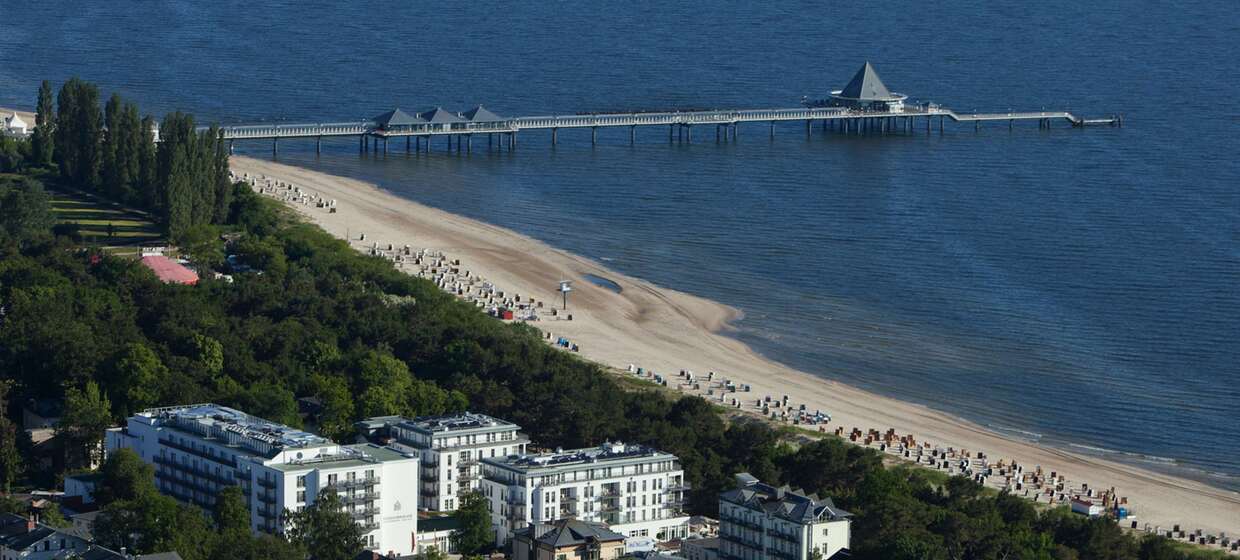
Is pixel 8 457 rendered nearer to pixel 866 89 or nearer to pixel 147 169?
pixel 147 169

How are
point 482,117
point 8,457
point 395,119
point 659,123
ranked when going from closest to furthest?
point 8,457, point 395,119, point 482,117, point 659,123

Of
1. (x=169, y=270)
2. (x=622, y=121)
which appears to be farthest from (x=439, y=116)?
(x=169, y=270)

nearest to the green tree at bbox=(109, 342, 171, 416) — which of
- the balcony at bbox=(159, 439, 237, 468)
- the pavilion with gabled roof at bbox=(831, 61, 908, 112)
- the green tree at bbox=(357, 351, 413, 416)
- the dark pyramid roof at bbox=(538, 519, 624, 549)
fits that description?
the balcony at bbox=(159, 439, 237, 468)

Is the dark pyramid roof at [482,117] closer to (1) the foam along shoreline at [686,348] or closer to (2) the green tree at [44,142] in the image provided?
(1) the foam along shoreline at [686,348]

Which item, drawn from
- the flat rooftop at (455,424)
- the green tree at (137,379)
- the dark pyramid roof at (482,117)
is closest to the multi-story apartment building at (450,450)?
the flat rooftop at (455,424)

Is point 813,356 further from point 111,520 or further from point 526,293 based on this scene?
point 111,520

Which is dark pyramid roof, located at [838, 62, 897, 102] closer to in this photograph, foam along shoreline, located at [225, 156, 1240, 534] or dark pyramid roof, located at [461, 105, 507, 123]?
dark pyramid roof, located at [461, 105, 507, 123]
